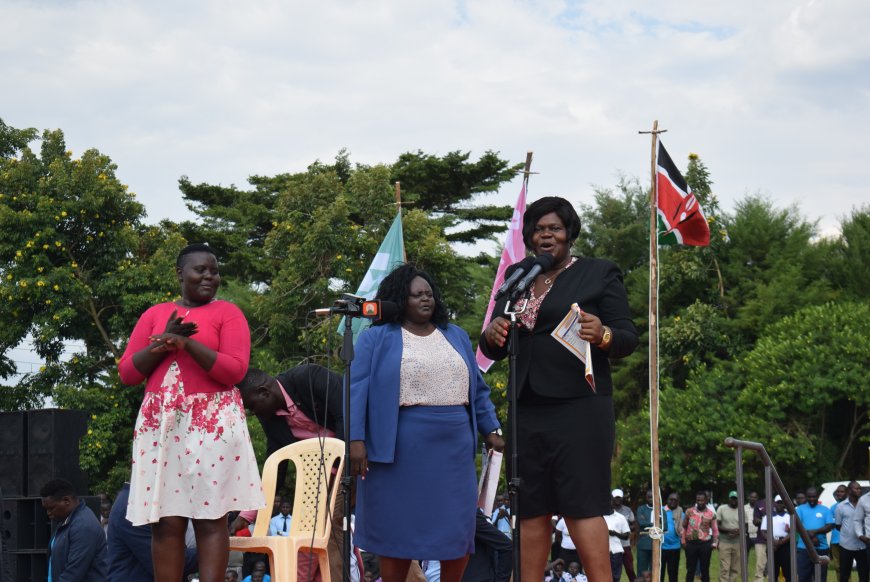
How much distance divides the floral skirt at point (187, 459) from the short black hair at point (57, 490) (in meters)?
3.51

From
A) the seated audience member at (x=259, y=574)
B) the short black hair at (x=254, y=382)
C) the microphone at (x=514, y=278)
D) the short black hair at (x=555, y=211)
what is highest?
the short black hair at (x=555, y=211)

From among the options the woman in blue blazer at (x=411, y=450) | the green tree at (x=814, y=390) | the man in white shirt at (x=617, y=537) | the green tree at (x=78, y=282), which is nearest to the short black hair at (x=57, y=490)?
the woman in blue blazer at (x=411, y=450)

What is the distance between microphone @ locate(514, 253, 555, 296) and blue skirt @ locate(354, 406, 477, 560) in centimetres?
81

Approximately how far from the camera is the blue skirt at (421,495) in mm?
4863

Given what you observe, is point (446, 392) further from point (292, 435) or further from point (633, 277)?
point (633, 277)

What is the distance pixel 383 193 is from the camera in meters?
25.0

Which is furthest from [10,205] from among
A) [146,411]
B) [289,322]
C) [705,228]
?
[146,411]

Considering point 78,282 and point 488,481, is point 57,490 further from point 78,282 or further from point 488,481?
point 78,282

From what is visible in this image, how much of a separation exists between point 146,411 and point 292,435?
2.57 meters

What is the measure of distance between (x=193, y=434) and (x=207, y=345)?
0.40 metres

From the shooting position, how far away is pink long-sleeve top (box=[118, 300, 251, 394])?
4.65 m

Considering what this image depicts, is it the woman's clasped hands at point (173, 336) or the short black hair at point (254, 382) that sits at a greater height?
the woman's clasped hands at point (173, 336)

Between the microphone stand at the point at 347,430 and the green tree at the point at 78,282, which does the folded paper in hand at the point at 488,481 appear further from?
the green tree at the point at 78,282

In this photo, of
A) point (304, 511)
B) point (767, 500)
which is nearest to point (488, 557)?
point (304, 511)
